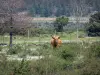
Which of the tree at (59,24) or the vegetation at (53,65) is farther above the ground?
the vegetation at (53,65)

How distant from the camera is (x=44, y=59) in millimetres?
15062

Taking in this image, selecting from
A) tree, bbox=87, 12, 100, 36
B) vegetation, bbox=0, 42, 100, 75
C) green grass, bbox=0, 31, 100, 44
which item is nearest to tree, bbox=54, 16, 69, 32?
green grass, bbox=0, 31, 100, 44

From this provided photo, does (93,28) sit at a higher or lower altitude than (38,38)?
higher

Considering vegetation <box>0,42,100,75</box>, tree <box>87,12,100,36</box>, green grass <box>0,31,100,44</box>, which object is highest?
vegetation <box>0,42,100,75</box>

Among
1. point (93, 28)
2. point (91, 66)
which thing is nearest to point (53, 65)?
point (91, 66)

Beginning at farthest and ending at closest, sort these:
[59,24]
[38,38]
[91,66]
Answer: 1. [59,24]
2. [38,38]
3. [91,66]

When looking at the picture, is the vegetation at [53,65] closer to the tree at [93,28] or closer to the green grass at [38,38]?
the green grass at [38,38]

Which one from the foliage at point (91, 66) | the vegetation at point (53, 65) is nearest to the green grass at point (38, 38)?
the vegetation at point (53, 65)

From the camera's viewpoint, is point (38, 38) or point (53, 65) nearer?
point (53, 65)

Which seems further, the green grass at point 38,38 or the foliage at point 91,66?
the green grass at point 38,38

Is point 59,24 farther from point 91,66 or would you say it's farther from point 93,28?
point 91,66

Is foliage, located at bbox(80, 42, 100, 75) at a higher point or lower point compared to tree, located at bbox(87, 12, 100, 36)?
higher

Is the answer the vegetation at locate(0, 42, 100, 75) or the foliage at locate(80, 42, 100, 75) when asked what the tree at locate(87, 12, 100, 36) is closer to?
the vegetation at locate(0, 42, 100, 75)

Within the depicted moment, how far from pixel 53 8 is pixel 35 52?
38.1 m
